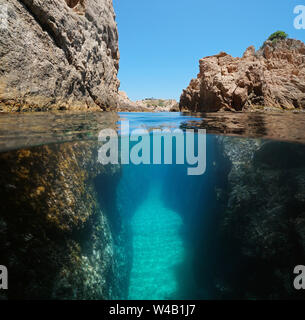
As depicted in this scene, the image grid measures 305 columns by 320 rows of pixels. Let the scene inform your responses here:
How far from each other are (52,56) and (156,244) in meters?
14.5

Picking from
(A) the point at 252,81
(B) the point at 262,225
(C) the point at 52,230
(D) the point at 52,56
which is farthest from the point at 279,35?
(C) the point at 52,230

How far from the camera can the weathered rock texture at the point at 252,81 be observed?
18859 mm

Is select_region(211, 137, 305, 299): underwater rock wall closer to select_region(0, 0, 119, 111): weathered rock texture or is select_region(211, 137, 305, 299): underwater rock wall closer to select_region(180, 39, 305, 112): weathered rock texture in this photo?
select_region(0, 0, 119, 111): weathered rock texture

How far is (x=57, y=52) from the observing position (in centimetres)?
1302

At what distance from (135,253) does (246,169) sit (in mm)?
7125

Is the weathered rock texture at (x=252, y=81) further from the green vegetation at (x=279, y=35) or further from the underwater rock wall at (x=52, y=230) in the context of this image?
the green vegetation at (x=279, y=35)

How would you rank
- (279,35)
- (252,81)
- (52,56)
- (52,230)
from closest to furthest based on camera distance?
(52,230), (52,56), (252,81), (279,35)

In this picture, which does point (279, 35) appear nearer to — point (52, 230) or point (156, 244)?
point (156, 244)

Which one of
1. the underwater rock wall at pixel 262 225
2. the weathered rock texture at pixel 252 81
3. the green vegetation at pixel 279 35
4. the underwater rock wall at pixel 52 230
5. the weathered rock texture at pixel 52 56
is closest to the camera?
the underwater rock wall at pixel 52 230

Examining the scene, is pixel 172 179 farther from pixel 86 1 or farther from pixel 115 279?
pixel 115 279

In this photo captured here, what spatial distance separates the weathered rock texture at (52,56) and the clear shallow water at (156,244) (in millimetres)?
4167

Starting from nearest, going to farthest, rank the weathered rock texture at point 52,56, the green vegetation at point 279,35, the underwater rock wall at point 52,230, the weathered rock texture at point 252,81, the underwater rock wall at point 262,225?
the underwater rock wall at point 52,230 → the underwater rock wall at point 262,225 → the weathered rock texture at point 52,56 → the weathered rock texture at point 252,81 → the green vegetation at point 279,35

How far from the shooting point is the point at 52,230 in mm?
3883

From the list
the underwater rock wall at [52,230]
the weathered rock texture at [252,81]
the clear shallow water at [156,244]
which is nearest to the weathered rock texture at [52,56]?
the clear shallow water at [156,244]
